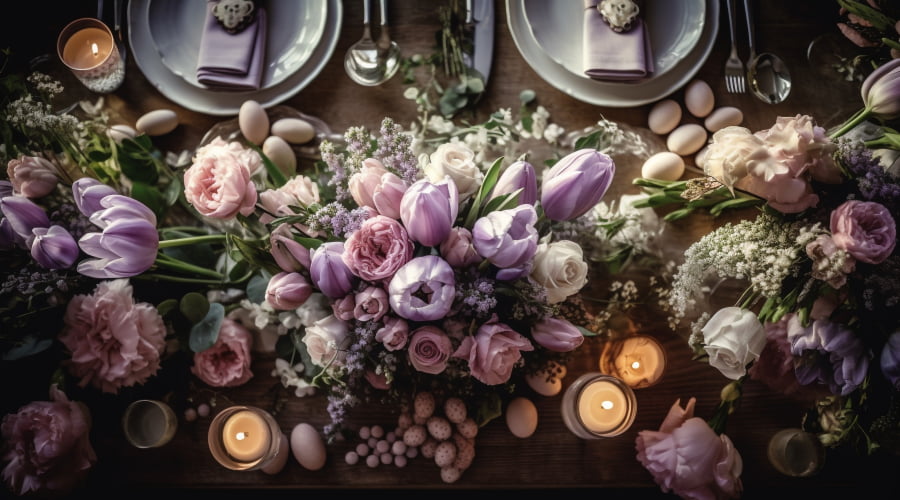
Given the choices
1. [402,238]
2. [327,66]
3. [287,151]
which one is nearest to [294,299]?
[402,238]

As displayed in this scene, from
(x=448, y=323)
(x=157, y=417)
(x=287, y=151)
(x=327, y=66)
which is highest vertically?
(x=327, y=66)

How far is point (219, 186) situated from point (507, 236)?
351 mm

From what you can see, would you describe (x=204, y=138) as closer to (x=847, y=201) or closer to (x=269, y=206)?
(x=269, y=206)

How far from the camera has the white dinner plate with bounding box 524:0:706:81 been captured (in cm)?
97

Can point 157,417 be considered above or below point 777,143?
below

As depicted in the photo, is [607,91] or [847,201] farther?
[607,91]

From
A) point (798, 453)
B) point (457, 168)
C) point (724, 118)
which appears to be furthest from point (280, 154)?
point (798, 453)

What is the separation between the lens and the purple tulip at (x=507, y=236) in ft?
1.87

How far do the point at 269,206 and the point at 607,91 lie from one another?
60 centimetres

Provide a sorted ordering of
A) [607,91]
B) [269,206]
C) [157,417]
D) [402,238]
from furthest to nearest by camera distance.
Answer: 1. [607,91]
2. [157,417]
3. [269,206]
4. [402,238]

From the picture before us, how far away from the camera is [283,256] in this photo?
67cm

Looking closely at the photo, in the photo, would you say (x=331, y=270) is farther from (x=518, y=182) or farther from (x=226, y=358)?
(x=226, y=358)

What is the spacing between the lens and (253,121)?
3.10 ft

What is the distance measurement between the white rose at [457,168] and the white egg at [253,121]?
1.34 ft
